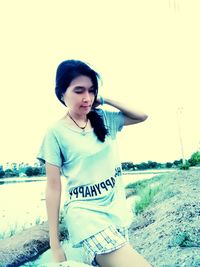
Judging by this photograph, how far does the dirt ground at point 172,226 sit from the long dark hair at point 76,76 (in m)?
0.57

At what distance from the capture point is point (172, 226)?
156cm

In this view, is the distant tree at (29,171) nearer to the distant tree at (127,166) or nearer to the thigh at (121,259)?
the distant tree at (127,166)

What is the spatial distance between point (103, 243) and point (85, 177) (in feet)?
0.67

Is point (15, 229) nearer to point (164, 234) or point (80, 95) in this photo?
point (164, 234)

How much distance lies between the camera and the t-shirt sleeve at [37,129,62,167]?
1.13 metres

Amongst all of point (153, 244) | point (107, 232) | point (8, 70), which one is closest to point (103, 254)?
point (107, 232)

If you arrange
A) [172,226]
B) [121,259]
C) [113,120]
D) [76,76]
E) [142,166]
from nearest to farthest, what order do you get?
[121,259] < [76,76] < [113,120] < [172,226] < [142,166]

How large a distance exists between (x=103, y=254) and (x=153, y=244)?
1.82 feet

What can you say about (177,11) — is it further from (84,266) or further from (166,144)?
(84,266)

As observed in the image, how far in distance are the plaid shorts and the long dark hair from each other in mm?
288

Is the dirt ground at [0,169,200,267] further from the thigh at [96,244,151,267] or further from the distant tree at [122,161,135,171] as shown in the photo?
the thigh at [96,244,151,267]

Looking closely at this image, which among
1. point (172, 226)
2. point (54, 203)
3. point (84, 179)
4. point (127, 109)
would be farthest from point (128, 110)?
point (172, 226)

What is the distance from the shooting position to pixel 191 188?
1.65 metres

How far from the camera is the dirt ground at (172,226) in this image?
5.04 ft
